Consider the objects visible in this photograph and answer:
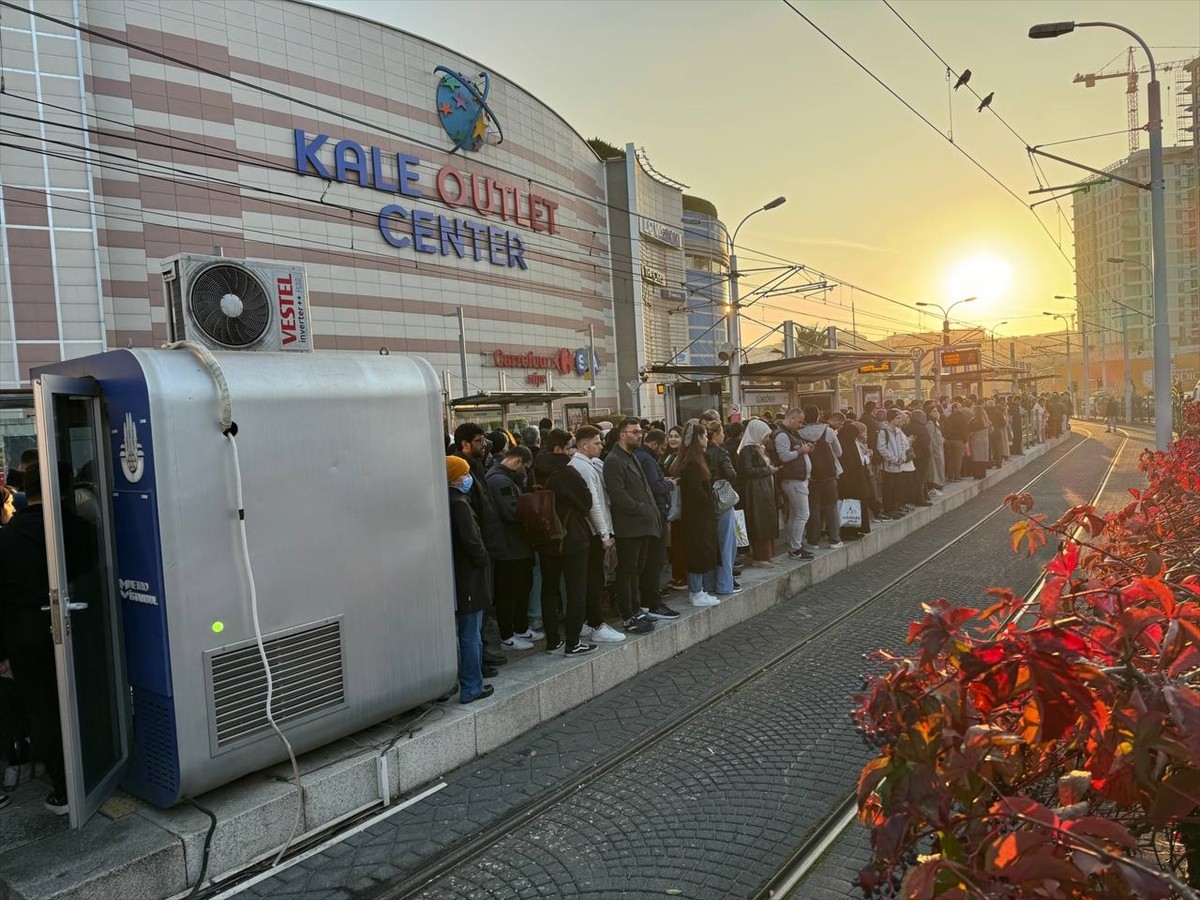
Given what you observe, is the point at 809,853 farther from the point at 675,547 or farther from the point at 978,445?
the point at 978,445

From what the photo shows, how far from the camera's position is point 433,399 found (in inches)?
207

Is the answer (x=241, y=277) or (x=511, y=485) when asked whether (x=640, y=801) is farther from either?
(x=241, y=277)

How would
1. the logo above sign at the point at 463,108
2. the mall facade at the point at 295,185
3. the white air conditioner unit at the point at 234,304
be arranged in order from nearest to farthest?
the white air conditioner unit at the point at 234,304
the mall facade at the point at 295,185
the logo above sign at the point at 463,108

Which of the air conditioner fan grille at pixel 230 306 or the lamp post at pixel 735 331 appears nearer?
the air conditioner fan grille at pixel 230 306

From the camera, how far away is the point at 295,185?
2473 cm

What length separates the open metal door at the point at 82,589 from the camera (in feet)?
12.5

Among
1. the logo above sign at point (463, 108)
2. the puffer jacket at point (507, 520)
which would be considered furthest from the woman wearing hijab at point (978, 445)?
the logo above sign at point (463, 108)

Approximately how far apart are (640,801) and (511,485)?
2710 mm

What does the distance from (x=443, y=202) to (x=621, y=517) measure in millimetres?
25018

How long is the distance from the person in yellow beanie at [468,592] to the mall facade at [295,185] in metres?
9.99

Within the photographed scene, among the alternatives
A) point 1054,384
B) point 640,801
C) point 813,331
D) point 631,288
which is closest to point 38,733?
point 640,801

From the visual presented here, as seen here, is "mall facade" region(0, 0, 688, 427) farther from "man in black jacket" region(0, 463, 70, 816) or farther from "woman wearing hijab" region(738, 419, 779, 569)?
"man in black jacket" region(0, 463, 70, 816)

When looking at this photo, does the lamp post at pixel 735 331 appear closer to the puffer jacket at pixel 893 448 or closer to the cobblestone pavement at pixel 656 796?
the puffer jacket at pixel 893 448

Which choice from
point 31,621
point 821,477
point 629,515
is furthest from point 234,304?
point 821,477
